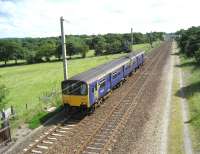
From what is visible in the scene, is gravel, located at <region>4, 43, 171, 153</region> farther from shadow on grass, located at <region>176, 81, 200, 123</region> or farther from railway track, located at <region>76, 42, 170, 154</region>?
shadow on grass, located at <region>176, 81, 200, 123</region>

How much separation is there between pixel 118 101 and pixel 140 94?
138 inches

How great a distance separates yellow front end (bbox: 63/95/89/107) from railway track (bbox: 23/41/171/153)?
1.11 m

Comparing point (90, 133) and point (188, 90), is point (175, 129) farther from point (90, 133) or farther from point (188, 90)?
point (188, 90)

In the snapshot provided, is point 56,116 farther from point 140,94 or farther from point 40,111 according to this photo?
point 140,94

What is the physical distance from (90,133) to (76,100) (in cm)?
424

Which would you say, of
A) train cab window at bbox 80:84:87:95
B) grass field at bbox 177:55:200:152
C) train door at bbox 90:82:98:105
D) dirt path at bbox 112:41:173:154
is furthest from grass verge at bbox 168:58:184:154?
train cab window at bbox 80:84:87:95

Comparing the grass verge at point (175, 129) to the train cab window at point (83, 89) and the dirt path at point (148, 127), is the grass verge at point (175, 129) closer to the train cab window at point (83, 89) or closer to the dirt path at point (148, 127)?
the dirt path at point (148, 127)

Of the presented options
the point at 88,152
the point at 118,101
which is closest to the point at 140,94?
the point at 118,101

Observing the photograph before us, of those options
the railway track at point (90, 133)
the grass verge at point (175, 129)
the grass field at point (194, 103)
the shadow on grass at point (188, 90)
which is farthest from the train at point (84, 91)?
the shadow on grass at point (188, 90)

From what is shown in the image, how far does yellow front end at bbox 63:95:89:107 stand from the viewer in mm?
21891

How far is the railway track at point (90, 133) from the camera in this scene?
16.3 metres

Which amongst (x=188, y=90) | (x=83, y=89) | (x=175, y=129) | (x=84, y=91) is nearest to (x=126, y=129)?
(x=175, y=129)

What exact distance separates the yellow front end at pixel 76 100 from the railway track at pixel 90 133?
111 centimetres

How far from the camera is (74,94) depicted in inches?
876
